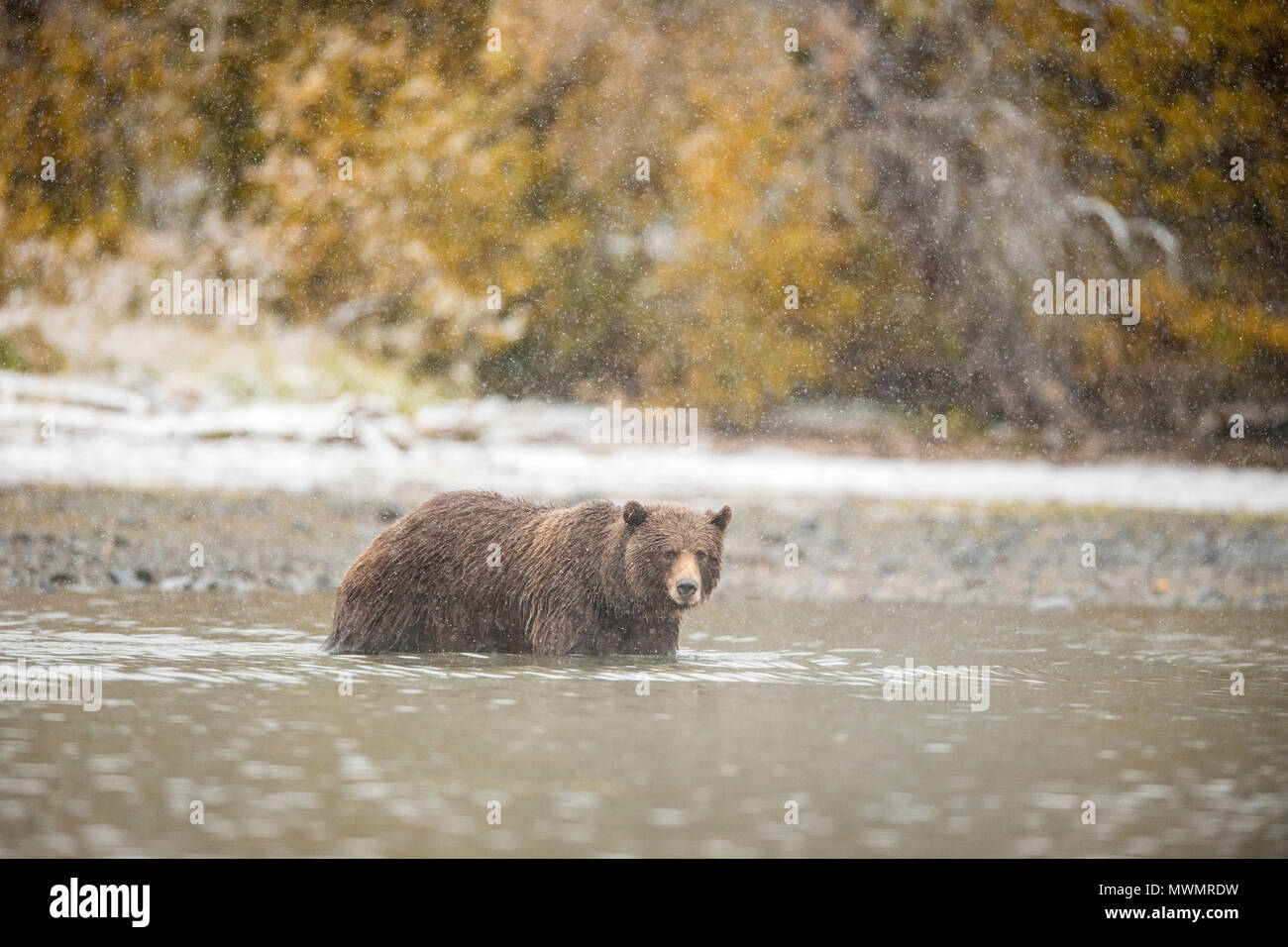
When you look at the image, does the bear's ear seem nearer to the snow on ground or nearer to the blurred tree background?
the snow on ground

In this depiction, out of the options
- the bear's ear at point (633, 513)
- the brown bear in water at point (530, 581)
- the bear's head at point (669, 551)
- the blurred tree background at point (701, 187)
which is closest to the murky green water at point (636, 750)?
the brown bear in water at point (530, 581)

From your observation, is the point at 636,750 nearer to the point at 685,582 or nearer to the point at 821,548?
the point at 685,582

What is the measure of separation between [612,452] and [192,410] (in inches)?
208

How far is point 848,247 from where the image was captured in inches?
1022

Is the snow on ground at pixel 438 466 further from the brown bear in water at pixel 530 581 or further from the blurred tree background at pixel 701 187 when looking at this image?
the brown bear in water at pixel 530 581

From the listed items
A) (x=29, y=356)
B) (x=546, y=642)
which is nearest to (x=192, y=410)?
(x=29, y=356)

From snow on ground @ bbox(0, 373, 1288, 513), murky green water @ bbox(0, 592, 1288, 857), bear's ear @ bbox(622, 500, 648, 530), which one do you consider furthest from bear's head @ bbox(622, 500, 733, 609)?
snow on ground @ bbox(0, 373, 1288, 513)

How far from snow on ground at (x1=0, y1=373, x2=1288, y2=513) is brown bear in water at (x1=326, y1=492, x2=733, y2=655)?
7.59 meters

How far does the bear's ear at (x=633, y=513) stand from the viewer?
1068cm

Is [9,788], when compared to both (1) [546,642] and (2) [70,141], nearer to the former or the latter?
(1) [546,642]

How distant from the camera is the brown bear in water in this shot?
10.8 meters

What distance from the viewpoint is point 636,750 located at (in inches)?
329

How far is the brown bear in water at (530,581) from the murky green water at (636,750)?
0.26 m

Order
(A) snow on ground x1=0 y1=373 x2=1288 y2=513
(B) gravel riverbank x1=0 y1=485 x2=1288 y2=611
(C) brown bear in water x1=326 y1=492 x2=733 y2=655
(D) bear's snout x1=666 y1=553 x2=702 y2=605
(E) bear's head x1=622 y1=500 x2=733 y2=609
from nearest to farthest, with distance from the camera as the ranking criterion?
(D) bear's snout x1=666 y1=553 x2=702 y2=605 → (E) bear's head x1=622 y1=500 x2=733 y2=609 → (C) brown bear in water x1=326 y1=492 x2=733 y2=655 → (B) gravel riverbank x1=0 y1=485 x2=1288 y2=611 → (A) snow on ground x1=0 y1=373 x2=1288 y2=513
